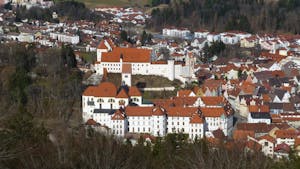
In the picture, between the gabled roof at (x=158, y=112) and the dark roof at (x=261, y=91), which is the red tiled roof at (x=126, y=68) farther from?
the dark roof at (x=261, y=91)

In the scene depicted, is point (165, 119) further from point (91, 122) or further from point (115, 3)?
point (115, 3)

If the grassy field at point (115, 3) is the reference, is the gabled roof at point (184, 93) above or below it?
above

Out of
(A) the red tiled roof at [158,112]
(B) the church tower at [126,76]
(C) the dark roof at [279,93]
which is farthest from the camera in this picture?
(B) the church tower at [126,76]

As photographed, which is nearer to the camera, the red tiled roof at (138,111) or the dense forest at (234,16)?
the red tiled roof at (138,111)

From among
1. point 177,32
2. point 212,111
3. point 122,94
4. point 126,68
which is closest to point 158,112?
point 212,111

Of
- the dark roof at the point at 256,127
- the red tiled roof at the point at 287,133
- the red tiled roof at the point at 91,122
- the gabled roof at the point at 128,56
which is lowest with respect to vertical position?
the dark roof at the point at 256,127

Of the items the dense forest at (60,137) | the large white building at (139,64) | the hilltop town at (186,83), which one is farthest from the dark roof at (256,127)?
the large white building at (139,64)

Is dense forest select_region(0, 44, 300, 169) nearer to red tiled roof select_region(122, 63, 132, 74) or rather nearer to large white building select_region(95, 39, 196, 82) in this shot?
large white building select_region(95, 39, 196, 82)

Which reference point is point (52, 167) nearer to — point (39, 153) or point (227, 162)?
point (39, 153)
